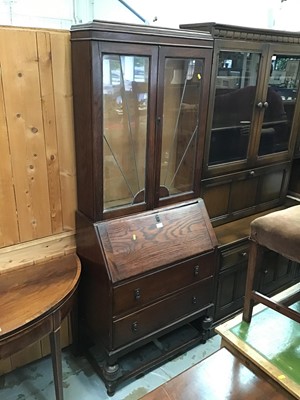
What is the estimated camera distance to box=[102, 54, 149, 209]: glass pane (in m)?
1.66

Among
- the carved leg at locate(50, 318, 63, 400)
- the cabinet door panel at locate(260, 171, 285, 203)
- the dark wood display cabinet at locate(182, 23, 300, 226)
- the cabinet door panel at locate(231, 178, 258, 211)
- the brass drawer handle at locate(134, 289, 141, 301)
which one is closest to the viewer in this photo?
the carved leg at locate(50, 318, 63, 400)

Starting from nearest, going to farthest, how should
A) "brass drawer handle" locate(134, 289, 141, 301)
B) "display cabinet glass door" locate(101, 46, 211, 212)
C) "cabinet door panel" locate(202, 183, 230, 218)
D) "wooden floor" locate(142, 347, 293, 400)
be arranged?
1. "wooden floor" locate(142, 347, 293, 400)
2. "display cabinet glass door" locate(101, 46, 211, 212)
3. "brass drawer handle" locate(134, 289, 141, 301)
4. "cabinet door panel" locate(202, 183, 230, 218)

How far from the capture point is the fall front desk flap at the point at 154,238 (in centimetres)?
174

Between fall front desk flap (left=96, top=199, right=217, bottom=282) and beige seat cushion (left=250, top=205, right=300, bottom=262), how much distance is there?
457 mm

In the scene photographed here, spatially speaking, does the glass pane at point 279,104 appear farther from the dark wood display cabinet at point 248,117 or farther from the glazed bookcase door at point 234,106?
the glazed bookcase door at point 234,106

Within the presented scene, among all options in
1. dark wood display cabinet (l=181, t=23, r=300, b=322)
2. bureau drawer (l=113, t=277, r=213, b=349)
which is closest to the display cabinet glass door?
dark wood display cabinet (l=181, t=23, r=300, b=322)

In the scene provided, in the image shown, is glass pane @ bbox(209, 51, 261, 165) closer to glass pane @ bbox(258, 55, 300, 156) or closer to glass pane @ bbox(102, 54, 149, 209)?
glass pane @ bbox(258, 55, 300, 156)

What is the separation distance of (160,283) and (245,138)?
1.12 metres

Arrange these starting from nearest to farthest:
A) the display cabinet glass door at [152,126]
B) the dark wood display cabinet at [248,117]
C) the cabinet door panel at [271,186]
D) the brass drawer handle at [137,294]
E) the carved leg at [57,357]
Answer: the carved leg at [57,357], the display cabinet glass door at [152,126], the brass drawer handle at [137,294], the dark wood display cabinet at [248,117], the cabinet door panel at [271,186]

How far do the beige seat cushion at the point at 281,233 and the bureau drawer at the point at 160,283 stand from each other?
1.59ft

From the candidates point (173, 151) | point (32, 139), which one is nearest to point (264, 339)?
point (173, 151)

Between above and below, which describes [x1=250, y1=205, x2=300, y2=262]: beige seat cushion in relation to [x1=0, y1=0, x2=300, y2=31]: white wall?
below

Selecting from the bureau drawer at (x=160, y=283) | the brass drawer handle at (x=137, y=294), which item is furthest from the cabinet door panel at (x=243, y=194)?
the brass drawer handle at (x=137, y=294)

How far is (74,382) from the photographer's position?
1.95 m
